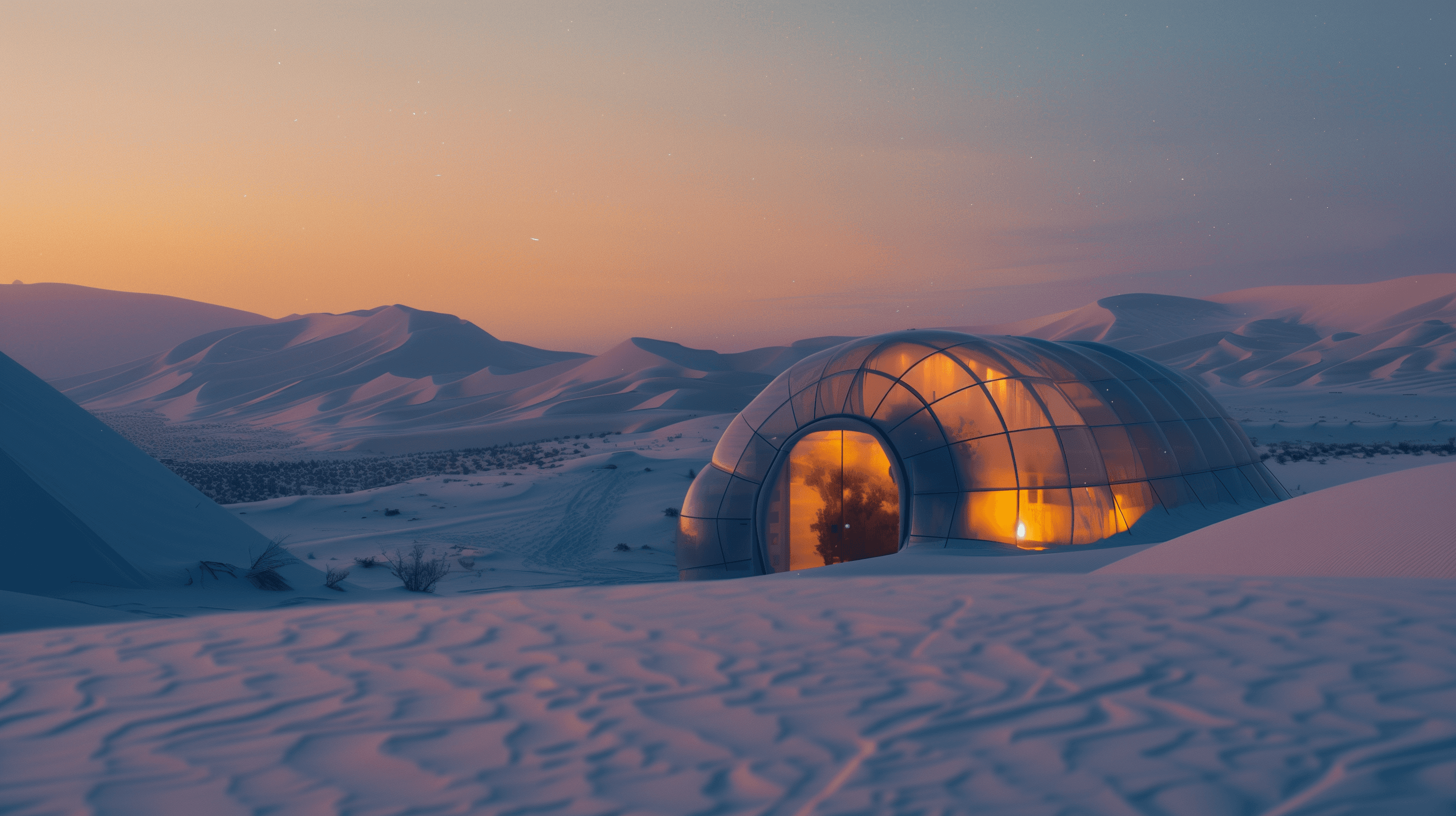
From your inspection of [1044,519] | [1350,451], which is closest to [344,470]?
[1044,519]

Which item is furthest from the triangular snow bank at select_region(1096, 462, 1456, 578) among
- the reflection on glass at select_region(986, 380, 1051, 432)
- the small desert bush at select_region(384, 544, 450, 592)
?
the small desert bush at select_region(384, 544, 450, 592)

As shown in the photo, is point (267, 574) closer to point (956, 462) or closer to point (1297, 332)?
point (956, 462)

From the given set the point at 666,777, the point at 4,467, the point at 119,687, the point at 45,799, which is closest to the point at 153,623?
the point at 119,687

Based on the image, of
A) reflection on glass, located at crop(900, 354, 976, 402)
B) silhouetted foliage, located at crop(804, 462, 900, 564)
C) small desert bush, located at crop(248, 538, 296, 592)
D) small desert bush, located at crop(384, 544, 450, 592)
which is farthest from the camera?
silhouetted foliage, located at crop(804, 462, 900, 564)

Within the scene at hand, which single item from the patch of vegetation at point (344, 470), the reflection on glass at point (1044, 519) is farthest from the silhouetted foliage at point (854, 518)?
the patch of vegetation at point (344, 470)

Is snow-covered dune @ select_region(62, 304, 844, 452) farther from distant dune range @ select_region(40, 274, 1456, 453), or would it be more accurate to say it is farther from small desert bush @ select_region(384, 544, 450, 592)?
small desert bush @ select_region(384, 544, 450, 592)

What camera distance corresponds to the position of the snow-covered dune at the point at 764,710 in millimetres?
2588

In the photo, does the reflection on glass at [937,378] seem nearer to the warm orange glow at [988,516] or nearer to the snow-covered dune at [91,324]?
the warm orange glow at [988,516]

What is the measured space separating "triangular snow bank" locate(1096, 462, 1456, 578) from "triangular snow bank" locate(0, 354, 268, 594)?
8.91 metres

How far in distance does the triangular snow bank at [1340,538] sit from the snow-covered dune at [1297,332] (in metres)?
35.6

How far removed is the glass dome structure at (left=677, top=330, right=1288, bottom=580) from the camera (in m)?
9.99

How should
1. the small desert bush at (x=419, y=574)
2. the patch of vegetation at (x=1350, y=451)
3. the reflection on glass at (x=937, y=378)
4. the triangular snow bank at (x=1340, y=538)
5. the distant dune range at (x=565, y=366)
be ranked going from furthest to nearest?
the distant dune range at (x=565, y=366), the patch of vegetation at (x=1350, y=451), the small desert bush at (x=419, y=574), the reflection on glass at (x=937, y=378), the triangular snow bank at (x=1340, y=538)

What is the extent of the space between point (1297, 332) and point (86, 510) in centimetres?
10868

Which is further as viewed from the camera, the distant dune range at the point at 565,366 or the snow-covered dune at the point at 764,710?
the distant dune range at the point at 565,366
